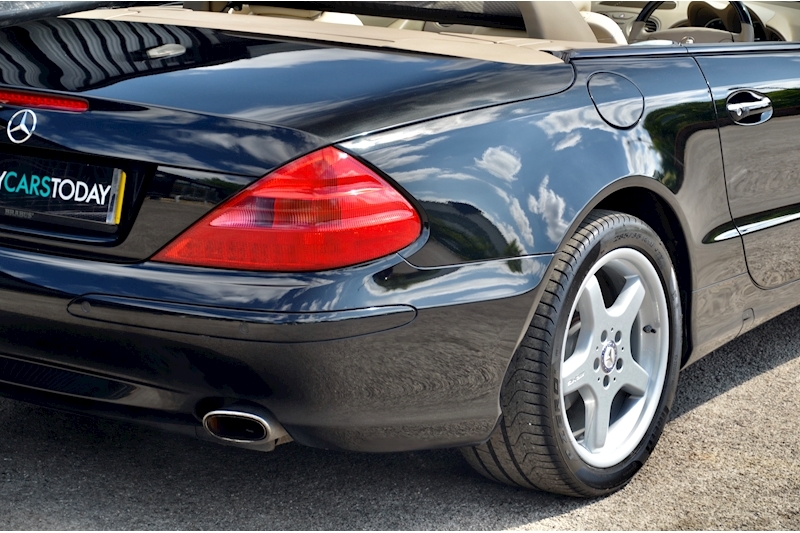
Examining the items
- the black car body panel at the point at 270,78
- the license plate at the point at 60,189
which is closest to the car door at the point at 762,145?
the black car body panel at the point at 270,78

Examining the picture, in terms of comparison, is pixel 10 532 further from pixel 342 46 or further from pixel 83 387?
pixel 342 46

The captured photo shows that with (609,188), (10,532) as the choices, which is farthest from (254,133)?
(10,532)

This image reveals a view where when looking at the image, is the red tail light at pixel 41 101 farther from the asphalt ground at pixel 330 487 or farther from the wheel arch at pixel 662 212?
the wheel arch at pixel 662 212

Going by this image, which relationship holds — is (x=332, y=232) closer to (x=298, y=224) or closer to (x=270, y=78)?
(x=298, y=224)

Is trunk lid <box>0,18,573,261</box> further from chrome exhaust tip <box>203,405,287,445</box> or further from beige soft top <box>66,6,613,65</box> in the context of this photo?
chrome exhaust tip <box>203,405,287,445</box>

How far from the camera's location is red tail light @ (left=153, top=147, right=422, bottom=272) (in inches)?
81.8

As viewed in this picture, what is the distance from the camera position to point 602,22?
129 inches

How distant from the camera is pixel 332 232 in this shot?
209 centimetres

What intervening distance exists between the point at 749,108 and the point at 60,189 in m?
1.97

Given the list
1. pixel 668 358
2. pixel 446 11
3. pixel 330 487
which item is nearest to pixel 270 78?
pixel 446 11

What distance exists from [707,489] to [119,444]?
162cm

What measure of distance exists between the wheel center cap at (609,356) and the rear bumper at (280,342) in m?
0.47

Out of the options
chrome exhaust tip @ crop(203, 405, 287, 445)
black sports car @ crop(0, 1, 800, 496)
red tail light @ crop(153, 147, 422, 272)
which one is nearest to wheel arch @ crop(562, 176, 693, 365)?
black sports car @ crop(0, 1, 800, 496)

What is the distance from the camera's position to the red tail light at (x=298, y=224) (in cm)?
208
